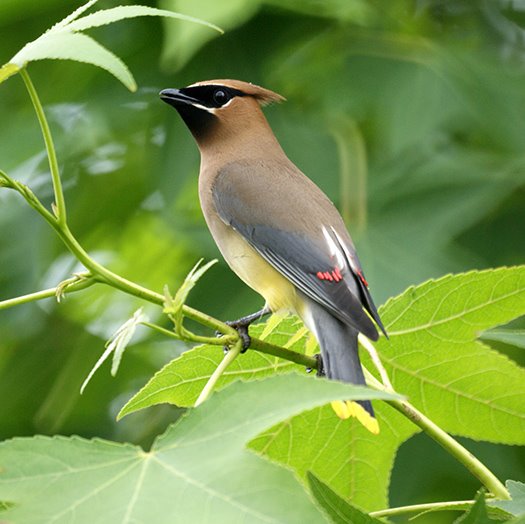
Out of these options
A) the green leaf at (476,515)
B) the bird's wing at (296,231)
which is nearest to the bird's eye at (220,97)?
the bird's wing at (296,231)

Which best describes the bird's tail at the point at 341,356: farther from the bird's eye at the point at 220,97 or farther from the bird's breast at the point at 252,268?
the bird's eye at the point at 220,97

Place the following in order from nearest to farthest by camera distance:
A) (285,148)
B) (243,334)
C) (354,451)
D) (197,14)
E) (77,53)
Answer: (77,53)
(243,334)
(354,451)
(197,14)
(285,148)

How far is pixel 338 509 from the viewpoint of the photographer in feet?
5.09

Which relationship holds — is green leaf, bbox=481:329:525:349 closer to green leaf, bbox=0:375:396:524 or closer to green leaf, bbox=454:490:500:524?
green leaf, bbox=454:490:500:524

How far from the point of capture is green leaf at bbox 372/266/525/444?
2.14 metres

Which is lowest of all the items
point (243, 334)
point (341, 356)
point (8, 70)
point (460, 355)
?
point (460, 355)

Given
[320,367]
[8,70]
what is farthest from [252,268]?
[8,70]

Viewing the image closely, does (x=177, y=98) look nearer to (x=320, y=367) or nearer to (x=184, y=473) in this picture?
(x=320, y=367)

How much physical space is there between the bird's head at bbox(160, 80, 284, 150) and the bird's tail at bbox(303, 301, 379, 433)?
789 millimetres

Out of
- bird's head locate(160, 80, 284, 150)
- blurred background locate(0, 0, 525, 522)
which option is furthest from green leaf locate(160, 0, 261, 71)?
bird's head locate(160, 80, 284, 150)

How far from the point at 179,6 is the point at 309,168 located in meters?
0.83

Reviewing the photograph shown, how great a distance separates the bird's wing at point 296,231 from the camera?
2.31m

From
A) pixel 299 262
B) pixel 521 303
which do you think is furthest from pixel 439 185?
pixel 521 303

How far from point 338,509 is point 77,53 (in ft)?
2.40
